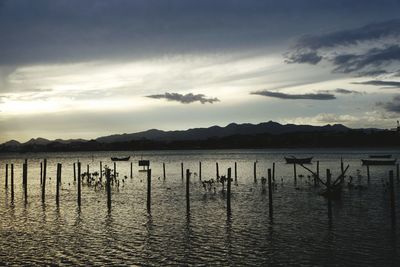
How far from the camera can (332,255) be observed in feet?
61.8

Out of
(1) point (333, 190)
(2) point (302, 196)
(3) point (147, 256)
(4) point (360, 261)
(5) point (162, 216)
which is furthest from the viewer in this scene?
(2) point (302, 196)

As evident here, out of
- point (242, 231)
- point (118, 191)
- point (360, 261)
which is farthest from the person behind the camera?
point (118, 191)

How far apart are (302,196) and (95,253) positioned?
75.4 ft

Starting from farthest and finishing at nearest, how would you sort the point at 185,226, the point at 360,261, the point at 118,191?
the point at 118,191 < the point at 185,226 < the point at 360,261

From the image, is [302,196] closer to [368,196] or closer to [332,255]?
[368,196]

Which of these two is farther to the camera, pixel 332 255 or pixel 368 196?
pixel 368 196

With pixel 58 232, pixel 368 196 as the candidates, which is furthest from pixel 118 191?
pixel 368 196

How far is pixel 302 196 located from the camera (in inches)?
1515

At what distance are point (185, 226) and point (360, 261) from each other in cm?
1085

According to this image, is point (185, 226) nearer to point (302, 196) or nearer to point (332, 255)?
point (332, 255)

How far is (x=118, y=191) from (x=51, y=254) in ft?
86.5

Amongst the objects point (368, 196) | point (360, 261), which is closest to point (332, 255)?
point (360, 261)

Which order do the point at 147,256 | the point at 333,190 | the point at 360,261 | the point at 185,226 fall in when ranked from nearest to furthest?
the point at 360,261, the point at 147,256, the point at 185,226, the point at 333,190

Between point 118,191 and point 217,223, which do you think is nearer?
point 217,223
